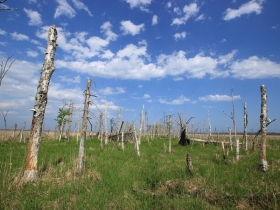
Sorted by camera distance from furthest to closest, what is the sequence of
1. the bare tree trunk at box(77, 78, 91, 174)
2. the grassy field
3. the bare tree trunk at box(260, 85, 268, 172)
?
1. the bare tree trunk at box(260, 85, 268, 172)
2. the bare tree trunk at box(77, 78, 91, 174)
3. the grassy field

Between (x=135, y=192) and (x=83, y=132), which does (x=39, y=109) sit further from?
(x=135, y=192)

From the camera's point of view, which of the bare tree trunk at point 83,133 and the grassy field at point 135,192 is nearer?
the grassy field at point 135,192

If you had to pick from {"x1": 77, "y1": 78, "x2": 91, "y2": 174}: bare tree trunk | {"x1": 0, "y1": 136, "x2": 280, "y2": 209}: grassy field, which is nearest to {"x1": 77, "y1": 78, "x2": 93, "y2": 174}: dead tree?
{"x1": 77, "y1": 78, "x2": 91, "y2": 174}: bare tree trunk

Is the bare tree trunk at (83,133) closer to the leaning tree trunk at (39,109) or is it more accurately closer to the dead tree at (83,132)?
the dead tree at (83,132)

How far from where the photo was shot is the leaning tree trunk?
28.1ft

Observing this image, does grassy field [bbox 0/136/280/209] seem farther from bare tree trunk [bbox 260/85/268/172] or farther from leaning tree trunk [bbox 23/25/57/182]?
bare tree trunk [bbox 260/85/268/172]

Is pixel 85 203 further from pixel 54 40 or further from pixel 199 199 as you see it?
pixel 54 40

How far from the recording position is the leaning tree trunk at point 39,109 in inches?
337

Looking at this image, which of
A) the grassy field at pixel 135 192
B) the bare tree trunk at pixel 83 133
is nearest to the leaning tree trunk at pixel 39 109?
the grassy field at pixel 135 192

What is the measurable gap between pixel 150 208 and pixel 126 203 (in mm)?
776

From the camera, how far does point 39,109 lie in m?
9.13

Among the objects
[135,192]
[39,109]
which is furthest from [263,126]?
[39,109]

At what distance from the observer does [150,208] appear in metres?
6.20

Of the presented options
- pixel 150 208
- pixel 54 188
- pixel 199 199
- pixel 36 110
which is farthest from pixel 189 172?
pixel 36 110
